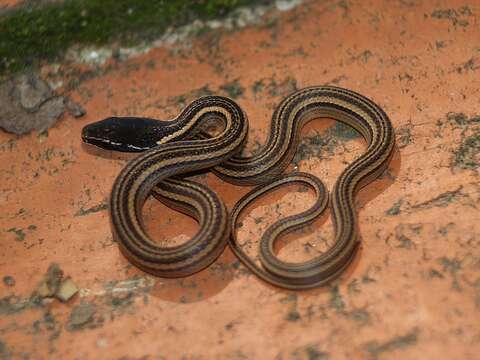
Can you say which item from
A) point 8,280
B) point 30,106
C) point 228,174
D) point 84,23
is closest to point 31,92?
point 30,106

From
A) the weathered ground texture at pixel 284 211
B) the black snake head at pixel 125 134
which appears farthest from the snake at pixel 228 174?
the weathered ground texture at pixel 284 211

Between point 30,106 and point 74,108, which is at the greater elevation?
point 74,108

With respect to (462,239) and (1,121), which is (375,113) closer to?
(462,239)

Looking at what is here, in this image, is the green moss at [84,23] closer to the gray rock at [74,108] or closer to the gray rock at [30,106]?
the gray rock at [30,106]

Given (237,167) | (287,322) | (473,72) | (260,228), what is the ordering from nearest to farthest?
(287,322), (260,228), (237,167), (473,72)

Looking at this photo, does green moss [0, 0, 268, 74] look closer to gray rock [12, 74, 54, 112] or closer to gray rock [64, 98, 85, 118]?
gray rock [12, 74, 54, 112]

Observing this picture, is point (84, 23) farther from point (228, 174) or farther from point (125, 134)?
point (228, 174)

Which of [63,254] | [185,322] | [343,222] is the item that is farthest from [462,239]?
[63,254]
